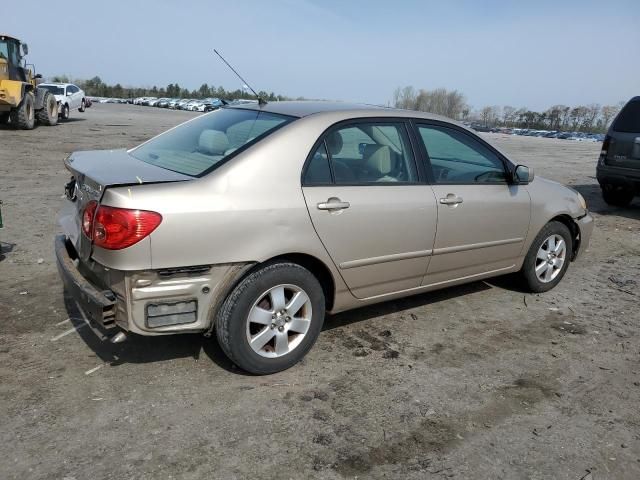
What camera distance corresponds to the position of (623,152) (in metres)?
8.80

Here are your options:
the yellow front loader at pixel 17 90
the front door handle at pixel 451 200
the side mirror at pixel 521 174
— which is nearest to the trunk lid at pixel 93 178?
the front door handle at pixel 451 200

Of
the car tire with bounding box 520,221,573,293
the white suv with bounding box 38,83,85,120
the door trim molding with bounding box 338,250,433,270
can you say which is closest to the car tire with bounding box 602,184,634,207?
the car tire with bounding box 520,221,573,293

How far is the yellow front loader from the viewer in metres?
16.9

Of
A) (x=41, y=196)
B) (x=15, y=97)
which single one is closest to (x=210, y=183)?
(x=41, y=196)

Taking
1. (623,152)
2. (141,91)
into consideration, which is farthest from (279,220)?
(141,91)

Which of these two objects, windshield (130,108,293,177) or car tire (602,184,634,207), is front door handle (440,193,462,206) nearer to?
windshield (130,108,293,177)

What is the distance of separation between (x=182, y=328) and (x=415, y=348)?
1.72 metres

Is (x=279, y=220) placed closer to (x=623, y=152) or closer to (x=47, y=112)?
(x=623, y=152)

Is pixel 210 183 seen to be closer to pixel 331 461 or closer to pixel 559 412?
pixel 331 461

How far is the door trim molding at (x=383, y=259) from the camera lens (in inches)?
141

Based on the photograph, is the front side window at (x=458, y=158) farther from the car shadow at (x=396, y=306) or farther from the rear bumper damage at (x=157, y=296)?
the rear bumper damage at (x=157, y=296)

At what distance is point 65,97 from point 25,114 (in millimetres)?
8264

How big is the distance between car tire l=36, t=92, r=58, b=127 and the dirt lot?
18.0 meters

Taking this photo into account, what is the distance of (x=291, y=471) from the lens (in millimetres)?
2562
